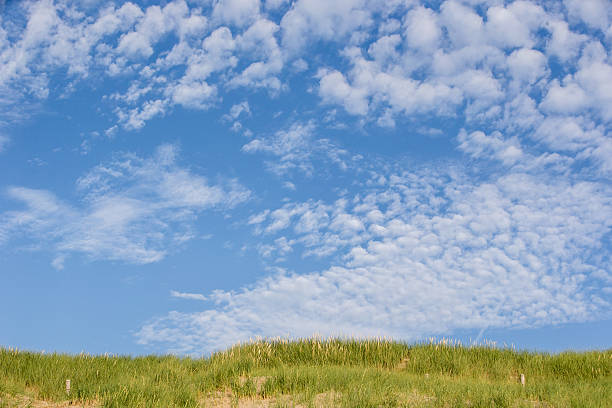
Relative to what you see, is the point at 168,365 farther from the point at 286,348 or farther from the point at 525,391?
the point at 525,391

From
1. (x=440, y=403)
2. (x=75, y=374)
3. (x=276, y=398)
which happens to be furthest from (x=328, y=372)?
(x=75, y=374)

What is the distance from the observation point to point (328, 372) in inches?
420

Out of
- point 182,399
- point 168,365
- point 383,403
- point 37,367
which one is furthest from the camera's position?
point 168,365

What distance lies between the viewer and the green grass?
364 inches

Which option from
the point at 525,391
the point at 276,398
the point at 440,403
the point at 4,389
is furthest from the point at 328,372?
the point at 4,389

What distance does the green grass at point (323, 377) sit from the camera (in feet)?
30.3

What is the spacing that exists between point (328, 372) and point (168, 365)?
400 cm

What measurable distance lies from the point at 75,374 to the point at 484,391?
26.0ft

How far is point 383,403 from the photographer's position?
888 cm

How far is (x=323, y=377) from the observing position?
10.3 meters

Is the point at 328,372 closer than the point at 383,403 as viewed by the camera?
No

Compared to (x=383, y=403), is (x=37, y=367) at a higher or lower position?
higher

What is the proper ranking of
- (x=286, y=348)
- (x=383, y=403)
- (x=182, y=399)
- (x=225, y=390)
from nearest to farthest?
(x=383, y=403)
(x=182, y=399)
(x=225, y=390)
(x=286, y=348)

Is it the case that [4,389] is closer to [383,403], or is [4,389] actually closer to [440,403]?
[383,403]
